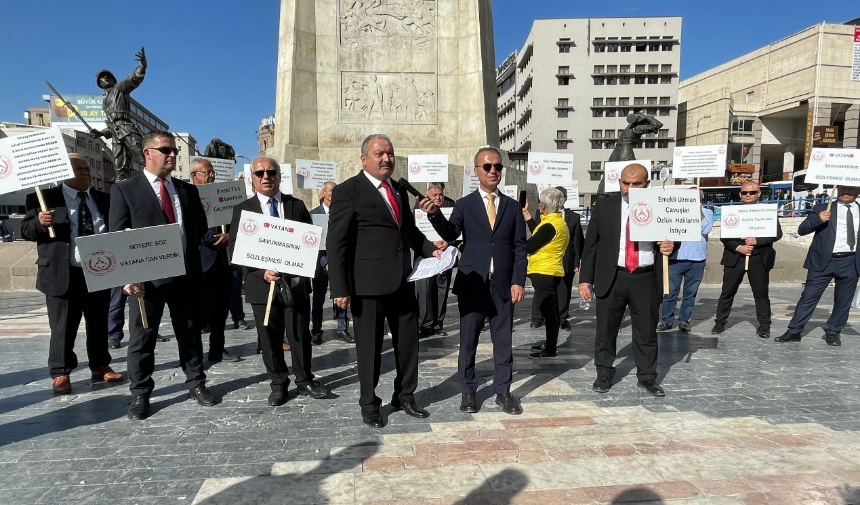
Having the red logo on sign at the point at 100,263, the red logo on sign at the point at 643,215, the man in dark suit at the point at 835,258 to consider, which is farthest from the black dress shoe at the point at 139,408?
the man in dark suit at the point at 835,258

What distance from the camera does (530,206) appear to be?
14180mm

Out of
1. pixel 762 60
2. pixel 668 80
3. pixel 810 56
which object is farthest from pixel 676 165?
pixel 668 80

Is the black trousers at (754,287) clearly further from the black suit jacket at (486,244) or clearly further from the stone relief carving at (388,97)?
the stone relief carving at (388,97)

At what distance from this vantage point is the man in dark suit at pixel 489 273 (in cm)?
432

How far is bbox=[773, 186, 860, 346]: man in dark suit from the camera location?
670 cm

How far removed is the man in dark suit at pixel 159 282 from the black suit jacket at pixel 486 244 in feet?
7.20

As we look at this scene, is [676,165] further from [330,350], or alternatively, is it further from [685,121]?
[685,121]

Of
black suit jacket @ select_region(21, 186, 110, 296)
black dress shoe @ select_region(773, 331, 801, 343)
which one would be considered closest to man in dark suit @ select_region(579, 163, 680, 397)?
black dress shoe @ select_region(773, 331, 801, 343)

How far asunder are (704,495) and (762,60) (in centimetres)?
7219

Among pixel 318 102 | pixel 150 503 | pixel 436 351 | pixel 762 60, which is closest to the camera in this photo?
pixel 150 503

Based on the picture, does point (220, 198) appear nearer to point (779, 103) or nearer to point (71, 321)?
point (71, 321)

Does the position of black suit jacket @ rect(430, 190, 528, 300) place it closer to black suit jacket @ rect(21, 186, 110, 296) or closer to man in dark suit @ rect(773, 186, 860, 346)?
black suit jacket @ rect(21, 186, 110, 296)

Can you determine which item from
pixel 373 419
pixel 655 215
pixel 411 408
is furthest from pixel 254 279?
pixel 655 215

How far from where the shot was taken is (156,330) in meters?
4.30
